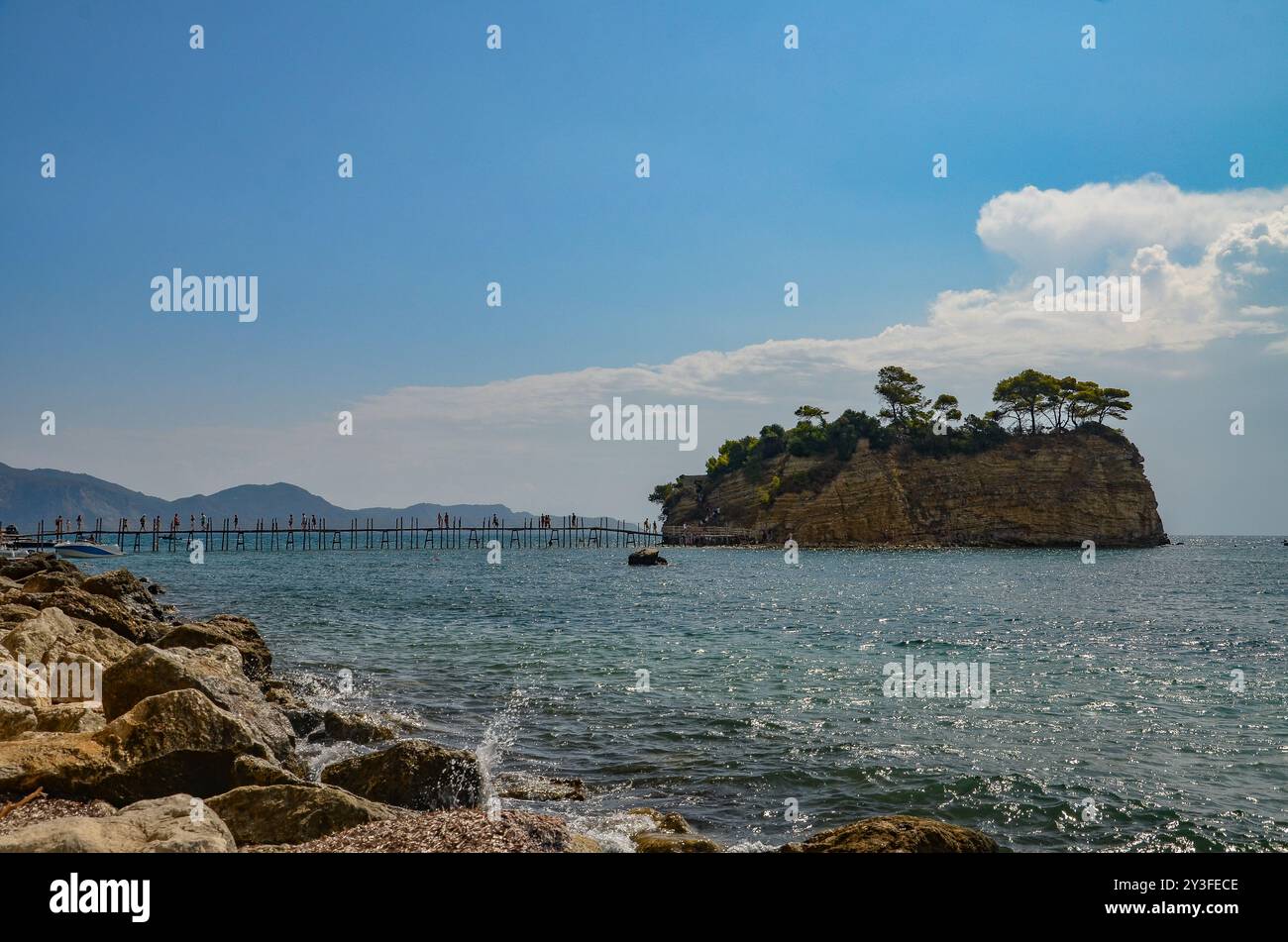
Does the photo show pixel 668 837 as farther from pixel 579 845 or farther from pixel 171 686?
pixel 171 686

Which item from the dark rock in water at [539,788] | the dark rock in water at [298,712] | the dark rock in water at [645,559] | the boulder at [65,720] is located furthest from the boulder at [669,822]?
the dark rock in water at [645,559]

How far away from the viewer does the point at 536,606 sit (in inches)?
1825

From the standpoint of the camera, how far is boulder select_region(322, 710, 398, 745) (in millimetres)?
16375

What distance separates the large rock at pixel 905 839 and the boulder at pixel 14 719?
9.56 meters

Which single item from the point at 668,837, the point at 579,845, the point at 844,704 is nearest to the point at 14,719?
the point at 579,845

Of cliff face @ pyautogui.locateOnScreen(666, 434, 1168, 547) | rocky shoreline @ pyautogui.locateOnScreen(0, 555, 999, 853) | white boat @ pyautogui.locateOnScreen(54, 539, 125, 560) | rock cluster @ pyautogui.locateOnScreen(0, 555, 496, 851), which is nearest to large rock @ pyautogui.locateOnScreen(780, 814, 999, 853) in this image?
rocky shoreline @ pyautogui.locateOnScreen(0, 555, 999, 853)

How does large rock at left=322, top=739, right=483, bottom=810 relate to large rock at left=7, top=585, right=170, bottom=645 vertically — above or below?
below

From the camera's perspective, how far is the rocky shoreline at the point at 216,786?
23.2 ft

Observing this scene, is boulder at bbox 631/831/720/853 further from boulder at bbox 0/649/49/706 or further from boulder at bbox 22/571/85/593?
boulder at bbox 22/571/85/593

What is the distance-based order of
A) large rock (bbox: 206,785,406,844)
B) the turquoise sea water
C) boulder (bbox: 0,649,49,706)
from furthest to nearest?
the turquoise sea water < boulder (bbox: 0,649,49,706) < large rock (bbox: 206,785,406,844)

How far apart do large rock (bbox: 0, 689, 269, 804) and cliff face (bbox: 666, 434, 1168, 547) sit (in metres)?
129

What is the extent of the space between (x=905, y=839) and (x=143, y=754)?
8112mm

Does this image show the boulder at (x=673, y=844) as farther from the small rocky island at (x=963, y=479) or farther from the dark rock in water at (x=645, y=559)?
the small rocky island at (x=963, y=479)

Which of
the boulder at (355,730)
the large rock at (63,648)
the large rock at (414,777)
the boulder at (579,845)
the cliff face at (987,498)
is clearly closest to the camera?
the boulder at (579,845)
